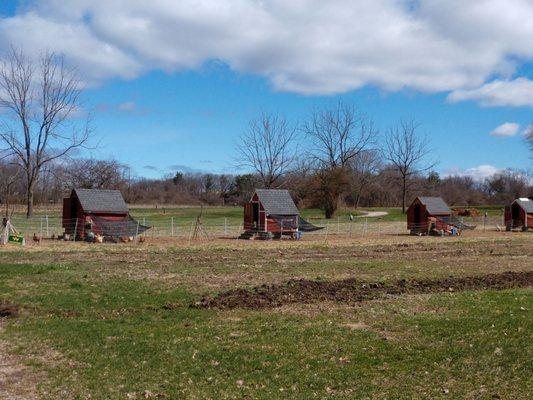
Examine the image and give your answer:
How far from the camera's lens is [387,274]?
1838cm

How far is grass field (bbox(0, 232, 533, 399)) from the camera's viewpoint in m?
7.45

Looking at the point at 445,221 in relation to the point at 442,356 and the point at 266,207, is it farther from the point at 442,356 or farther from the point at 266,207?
the point at 442,356

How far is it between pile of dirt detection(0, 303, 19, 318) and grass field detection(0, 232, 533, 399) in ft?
0.39

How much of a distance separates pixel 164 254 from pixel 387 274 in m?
10.9

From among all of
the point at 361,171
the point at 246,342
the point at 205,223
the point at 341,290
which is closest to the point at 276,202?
the point at 205,223

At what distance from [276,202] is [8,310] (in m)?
28.4

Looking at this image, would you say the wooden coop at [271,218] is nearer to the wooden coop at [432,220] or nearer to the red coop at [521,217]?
the wooden coop at [432,220]

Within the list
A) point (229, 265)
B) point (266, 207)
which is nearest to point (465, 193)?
point (266, 207)

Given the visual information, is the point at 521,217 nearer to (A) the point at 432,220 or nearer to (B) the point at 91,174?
(A) the point at 432,220

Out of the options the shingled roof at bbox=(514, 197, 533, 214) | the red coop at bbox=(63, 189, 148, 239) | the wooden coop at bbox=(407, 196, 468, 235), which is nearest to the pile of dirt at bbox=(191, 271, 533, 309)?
the red coop at bbox=(63, 189, 148, 239)

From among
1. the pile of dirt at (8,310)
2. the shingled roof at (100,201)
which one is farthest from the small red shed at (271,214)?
the pile of dirt at (8,310)

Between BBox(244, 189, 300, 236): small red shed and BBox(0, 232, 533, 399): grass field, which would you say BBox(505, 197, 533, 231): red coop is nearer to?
BBox(244, 189, 300, 236): small red shed

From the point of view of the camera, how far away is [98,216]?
115 ft

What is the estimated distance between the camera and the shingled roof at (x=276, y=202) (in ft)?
129
